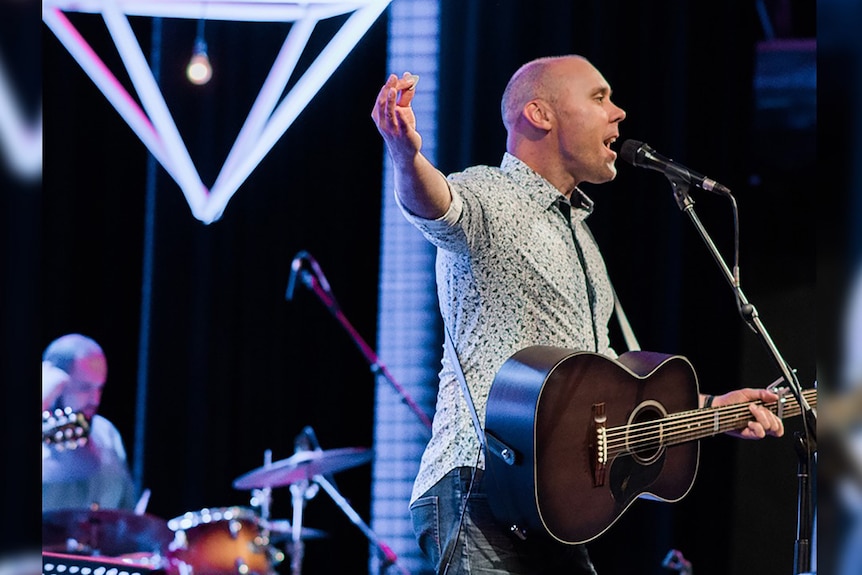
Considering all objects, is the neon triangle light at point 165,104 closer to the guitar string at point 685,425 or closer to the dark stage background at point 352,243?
the dark stage background at point 352,243

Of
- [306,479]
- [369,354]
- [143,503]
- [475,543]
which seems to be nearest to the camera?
[475,543]

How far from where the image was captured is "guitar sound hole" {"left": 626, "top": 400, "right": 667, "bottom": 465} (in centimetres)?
247

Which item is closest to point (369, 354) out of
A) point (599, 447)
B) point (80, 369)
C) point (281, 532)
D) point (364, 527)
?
point (364, 527)

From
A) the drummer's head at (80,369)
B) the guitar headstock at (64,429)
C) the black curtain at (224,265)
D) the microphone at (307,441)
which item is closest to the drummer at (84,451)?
the drummer's head at (80,369)

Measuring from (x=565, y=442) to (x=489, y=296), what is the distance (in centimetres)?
41

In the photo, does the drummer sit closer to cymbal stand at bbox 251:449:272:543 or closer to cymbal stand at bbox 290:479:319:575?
A: cymbal stand at bbox 251:449:272:543

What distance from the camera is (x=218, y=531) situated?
4.54m

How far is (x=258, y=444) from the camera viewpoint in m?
5.41

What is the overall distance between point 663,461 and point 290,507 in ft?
10.6

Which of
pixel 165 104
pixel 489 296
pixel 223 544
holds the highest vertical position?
pixel 165 104

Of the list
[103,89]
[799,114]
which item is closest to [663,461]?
[799,114]

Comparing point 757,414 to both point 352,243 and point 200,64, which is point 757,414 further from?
point 200,64

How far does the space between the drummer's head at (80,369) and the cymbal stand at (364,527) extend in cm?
120

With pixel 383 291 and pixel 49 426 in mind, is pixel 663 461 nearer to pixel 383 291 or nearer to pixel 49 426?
pixel 49 426
